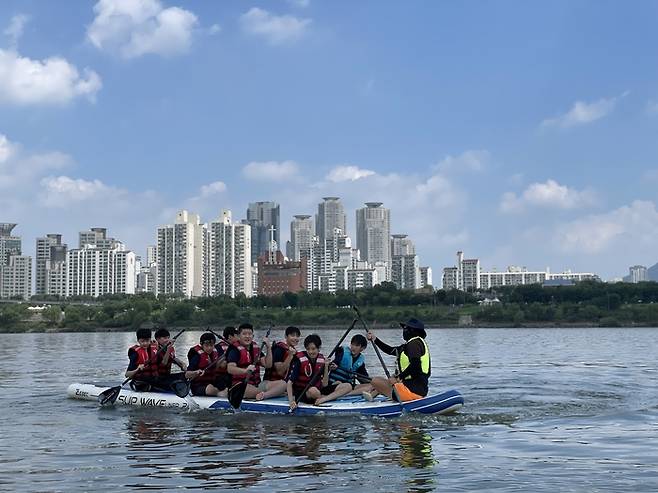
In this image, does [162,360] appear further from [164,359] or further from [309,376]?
[309,376]

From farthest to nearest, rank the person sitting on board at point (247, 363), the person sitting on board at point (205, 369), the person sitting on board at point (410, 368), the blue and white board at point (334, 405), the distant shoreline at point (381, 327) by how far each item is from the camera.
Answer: the distant shoreline at point (381, 327), the person sitting on board at point (205, 369), the person sitting on board at point (247, 363), the blue and white board at point (334, 405), the person sitting on board at point (410, 368)

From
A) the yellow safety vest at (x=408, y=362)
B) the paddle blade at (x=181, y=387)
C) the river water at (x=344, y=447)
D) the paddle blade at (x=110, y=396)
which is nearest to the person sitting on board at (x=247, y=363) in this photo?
the river water at (x=344, y=447)

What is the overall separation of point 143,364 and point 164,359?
0.46 metres

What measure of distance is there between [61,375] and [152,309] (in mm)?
86349

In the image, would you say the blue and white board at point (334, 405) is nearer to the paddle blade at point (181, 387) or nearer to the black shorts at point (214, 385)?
the paddle blade at point (181, 387)

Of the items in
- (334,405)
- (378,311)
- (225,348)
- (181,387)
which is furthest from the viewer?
(378,311)

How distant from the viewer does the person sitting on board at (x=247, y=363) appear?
16.5 m

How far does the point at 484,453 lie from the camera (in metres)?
12.1

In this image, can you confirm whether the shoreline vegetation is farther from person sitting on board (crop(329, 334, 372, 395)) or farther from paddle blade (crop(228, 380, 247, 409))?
person sitting on board (crop(329, 334, 372, 395))

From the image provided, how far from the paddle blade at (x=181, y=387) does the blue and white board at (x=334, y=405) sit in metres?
0.10

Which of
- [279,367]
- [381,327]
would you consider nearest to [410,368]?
[279,367]

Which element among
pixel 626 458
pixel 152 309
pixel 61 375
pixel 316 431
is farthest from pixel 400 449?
pixel 152 309

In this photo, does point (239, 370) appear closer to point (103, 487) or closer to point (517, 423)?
point (517, 423)

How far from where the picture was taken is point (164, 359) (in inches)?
723
